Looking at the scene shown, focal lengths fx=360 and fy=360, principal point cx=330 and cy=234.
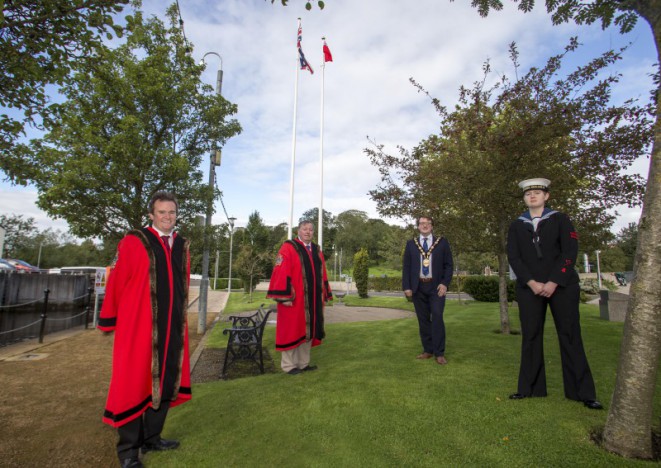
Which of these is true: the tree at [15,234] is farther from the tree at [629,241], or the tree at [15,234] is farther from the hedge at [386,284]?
the tree at [629,241]

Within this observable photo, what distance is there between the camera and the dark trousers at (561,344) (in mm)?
3156

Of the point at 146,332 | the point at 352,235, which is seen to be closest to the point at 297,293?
the point at 146,332

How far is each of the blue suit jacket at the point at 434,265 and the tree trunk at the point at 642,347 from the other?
8.49ft

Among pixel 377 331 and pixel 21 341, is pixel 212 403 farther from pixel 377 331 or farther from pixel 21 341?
pixel 21 341

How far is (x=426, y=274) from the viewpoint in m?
5.14

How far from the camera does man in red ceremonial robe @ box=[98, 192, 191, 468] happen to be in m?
2.67

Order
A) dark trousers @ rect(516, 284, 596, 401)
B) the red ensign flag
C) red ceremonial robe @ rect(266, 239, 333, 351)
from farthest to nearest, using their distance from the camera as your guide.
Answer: the red ensign flag, red ceremonial robe @ rect(266, 239, 333, 351), dark trousers @ rect(516, 284, 596, 401)

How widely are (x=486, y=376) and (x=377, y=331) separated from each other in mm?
4226

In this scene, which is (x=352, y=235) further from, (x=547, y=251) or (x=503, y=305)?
(x=547, y=251)

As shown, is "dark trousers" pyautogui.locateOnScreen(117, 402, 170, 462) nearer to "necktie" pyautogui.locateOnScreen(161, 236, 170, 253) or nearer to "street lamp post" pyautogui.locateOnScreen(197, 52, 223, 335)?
"necktie" pyautogui.locateOnScreen(161, 236, 170, 253)

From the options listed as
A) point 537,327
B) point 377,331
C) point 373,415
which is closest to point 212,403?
point 373,415

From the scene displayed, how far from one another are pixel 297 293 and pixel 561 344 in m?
3.14

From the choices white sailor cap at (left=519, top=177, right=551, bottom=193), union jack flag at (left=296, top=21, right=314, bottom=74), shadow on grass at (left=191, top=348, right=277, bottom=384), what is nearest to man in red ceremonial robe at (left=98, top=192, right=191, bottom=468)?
shadow on grass at (left=191, top=348, right=277, bottom=384)

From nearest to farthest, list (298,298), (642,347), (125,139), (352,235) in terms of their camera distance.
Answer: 1. (642,347)
2. (298,298)
3. (125,139)
4. (352,235)
